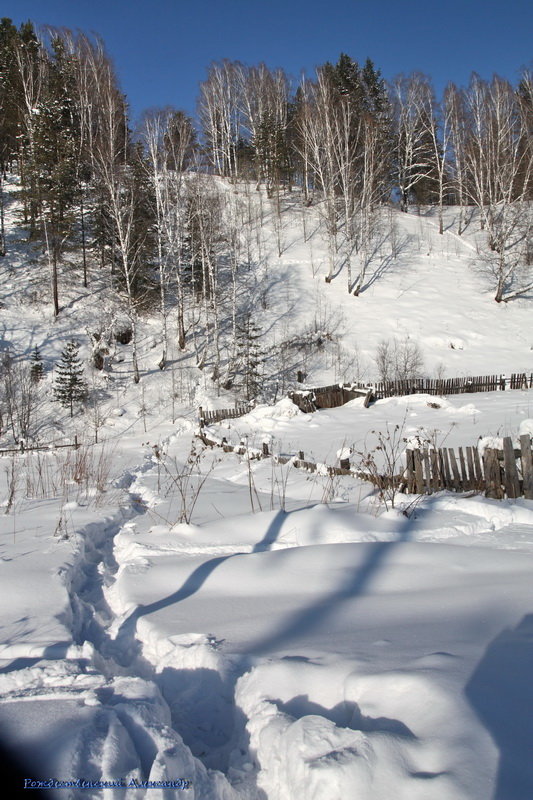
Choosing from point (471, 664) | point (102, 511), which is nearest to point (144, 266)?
point (102, 511)

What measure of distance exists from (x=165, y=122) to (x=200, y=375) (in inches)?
474

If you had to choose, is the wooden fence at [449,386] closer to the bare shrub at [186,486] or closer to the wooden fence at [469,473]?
the bare shrub at [186,486]

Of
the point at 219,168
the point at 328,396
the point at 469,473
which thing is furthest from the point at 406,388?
the point at 219,168

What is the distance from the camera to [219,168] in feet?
120

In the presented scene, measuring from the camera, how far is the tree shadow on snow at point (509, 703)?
3.80 ft

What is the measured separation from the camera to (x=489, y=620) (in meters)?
2.03

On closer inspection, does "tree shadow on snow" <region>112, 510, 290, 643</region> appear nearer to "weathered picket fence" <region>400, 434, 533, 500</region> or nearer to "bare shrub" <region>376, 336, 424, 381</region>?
"weathered picket fence" <region>400, 434, 533, 500</region>

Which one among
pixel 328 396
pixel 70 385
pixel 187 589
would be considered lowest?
pixel 187 589

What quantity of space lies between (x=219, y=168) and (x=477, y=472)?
37.7 meters

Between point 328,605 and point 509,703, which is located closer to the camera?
point 509,703

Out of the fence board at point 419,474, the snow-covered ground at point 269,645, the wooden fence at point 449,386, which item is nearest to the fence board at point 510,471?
the snow-covered ground at point 269,645

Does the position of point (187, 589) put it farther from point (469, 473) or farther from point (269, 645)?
point (469, 473)

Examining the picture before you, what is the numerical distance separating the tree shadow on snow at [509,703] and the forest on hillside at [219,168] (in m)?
18.5

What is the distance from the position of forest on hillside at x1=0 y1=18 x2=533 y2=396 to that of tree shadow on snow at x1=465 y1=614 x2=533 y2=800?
18520 mm
